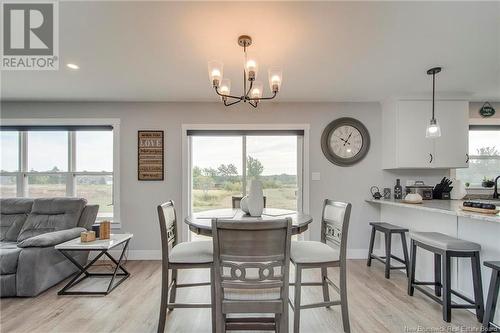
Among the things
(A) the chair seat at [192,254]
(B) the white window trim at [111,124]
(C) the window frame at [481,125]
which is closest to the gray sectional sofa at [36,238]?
(B) the white window trim at [111,124]

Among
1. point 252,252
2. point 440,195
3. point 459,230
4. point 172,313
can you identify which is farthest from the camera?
point 440,195

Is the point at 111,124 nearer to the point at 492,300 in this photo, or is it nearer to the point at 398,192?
the point at 398,192

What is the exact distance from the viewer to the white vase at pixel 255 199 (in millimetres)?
2143

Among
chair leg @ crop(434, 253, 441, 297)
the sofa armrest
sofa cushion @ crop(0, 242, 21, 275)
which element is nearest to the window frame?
chair leg @ crop(434, 253, 441, 297)

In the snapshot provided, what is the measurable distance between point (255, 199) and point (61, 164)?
341cm

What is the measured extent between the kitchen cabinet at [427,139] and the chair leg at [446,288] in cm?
167

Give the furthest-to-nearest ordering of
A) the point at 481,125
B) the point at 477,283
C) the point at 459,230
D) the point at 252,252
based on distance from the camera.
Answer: the point at 481,125, the point at 459,230, the point at 477,283, the point at 252,252

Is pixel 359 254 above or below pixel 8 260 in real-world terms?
below

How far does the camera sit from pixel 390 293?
8.77ft

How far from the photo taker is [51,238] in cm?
269

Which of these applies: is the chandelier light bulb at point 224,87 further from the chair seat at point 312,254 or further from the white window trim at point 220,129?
the white window trim at point 220,129

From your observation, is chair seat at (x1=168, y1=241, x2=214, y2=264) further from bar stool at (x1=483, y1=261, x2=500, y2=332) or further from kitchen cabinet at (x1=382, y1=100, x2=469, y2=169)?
kitchen cabinet at (x1=382, y1=100, x2=469, y2=169)

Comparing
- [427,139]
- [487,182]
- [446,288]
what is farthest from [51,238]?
[487,182]

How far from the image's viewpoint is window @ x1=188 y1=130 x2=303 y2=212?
3.95 meters
